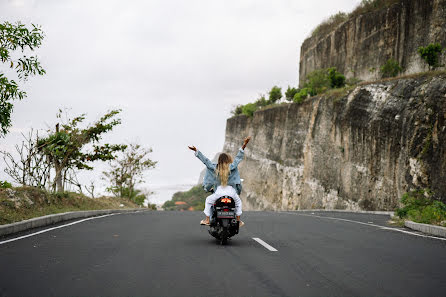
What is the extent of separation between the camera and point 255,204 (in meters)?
60.4

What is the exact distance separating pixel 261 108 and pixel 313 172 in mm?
19354

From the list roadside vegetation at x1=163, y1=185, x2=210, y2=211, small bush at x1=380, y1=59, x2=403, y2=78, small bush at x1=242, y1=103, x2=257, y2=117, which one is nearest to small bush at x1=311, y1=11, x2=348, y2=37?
small bush at x1=242, y1=103, x2=257, y2=117

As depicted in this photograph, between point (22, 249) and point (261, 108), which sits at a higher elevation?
point (261, 108)

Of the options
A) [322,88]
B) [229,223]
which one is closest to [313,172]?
[322,88]

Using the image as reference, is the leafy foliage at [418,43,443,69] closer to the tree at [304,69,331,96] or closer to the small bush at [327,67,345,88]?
the small bush at [327,67,345,88]

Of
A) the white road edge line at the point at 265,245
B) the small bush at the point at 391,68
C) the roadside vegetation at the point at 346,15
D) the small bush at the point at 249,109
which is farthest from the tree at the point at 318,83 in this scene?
the white road edge line at the point at 265,245

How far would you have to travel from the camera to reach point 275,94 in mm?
60750

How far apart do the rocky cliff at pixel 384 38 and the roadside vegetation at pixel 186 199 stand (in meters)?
58.1

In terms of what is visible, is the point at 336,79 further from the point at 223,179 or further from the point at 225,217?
the point at 225,217

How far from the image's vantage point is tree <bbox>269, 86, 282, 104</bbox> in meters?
60.1

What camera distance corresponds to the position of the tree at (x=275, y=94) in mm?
60094

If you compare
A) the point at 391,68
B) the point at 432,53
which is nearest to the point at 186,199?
the point at 391,68

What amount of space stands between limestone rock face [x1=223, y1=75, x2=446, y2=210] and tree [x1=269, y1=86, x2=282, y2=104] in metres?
3.11

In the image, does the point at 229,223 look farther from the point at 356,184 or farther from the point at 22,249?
the point at 356,184
